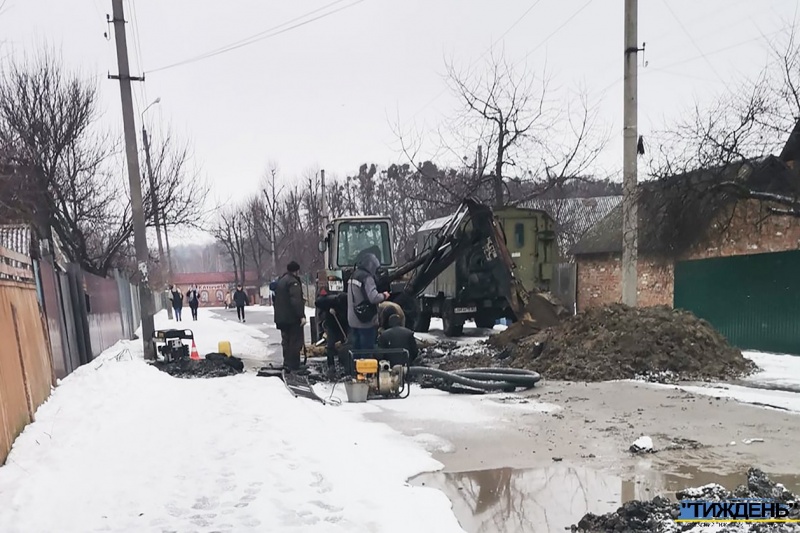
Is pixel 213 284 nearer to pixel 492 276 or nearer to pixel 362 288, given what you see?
Answer: pixel 492 276

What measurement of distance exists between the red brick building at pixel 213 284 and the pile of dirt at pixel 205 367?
58.1 meters

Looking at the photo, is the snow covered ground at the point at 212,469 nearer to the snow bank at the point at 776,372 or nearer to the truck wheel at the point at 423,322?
the snow bank at the point at 776,372

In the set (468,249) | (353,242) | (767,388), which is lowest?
(767,388)

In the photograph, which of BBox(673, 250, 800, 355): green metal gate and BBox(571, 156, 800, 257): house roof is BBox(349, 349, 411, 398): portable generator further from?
BBox(673, 250, 800, 355): green metal gate

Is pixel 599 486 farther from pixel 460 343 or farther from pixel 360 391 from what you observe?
pixel 460 343

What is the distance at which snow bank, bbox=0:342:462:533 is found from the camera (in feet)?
12.8

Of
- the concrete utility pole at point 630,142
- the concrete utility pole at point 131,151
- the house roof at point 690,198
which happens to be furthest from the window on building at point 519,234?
the concrete utility pole at point 131,151

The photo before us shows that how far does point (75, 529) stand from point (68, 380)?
5.44 metres

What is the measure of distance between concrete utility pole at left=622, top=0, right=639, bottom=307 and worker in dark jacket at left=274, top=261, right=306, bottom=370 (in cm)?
639

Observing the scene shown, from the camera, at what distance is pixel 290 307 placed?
10.3 metres

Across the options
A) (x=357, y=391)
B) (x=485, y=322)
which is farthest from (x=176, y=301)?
(x=357, y=391)

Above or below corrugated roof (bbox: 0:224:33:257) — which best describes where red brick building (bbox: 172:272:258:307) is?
below

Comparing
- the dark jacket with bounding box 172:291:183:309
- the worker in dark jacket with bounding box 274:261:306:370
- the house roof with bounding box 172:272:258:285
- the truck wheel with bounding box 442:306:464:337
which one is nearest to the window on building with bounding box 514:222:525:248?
the truck wheel with bounding box 442:306:464:337

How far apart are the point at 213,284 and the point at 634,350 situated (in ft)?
283
